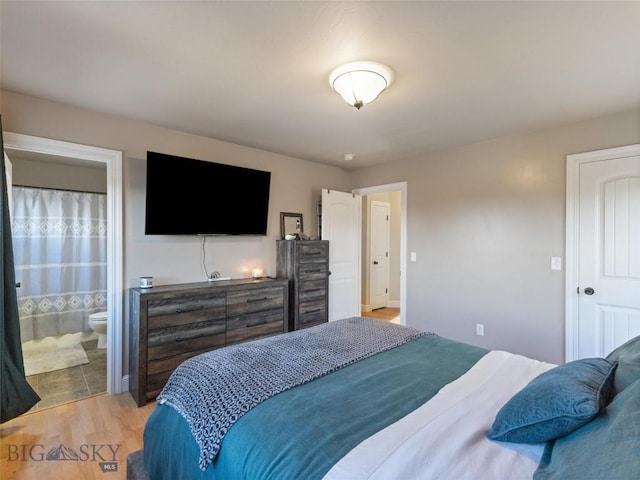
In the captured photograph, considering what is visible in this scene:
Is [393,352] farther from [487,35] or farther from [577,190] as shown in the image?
Answer: [577,190]

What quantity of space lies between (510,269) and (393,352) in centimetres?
213

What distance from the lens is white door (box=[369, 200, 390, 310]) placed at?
5.86 m

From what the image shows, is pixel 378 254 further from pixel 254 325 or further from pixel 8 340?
pixel 8 340

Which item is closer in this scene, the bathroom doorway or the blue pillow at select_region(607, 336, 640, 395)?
the blue pillow at select_region(607, 336, 640, 395)

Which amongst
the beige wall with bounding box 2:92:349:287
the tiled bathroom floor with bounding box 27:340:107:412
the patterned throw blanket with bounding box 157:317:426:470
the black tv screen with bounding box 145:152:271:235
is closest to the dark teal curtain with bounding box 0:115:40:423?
the tiled bathroom floor with bounding box 27:340:107:412

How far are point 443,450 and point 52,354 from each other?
171 inches

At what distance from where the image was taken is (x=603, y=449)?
28.4 inches

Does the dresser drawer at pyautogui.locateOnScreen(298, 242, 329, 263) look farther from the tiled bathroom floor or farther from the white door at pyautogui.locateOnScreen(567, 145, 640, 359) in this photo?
the white door at pyautogui.locateOnScreen(567, 145, 640, 359)

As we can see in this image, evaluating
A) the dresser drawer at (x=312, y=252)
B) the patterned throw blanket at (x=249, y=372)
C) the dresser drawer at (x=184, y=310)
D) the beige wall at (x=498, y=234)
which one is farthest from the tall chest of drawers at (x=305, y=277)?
the patterned throw blanket at (x=249, y=372)

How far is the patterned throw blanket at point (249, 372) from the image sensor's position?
1.18m

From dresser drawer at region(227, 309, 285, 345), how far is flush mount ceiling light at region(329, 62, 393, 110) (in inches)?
87.6

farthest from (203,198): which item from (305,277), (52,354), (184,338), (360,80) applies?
(52,354)

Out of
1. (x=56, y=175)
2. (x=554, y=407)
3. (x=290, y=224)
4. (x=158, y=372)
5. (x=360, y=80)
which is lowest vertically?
(x=158, y=372)

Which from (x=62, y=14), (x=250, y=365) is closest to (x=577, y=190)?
(x=250, y=365)
